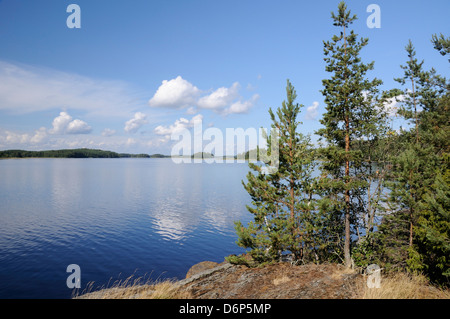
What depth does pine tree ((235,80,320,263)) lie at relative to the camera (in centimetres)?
1664

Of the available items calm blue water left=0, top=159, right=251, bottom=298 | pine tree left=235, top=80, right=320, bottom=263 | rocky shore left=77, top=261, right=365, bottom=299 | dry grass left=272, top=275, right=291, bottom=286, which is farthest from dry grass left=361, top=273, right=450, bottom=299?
calm blue water left=0, top=159, right=251, bottom=298

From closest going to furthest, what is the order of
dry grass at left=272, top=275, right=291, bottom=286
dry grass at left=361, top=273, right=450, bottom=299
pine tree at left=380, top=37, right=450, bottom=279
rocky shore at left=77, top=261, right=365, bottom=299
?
dry grass at left=361, top=273, right=450, bottom=299
rocky shore at left=77, top=261, right=365, bottom=299
dry grass at left=272, top=275, right=291, bottom=286
pine tree at left=380, top=37, right=450, bottom=279

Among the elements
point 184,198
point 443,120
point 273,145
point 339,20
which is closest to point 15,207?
point 184,198

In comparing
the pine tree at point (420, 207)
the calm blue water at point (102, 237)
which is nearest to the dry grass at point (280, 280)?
the pine tree at point (420, 207)

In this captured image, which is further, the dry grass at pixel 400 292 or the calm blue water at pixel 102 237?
the calm blue water at pixel 102 237

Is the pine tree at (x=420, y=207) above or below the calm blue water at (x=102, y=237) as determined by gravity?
above

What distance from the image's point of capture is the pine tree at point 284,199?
1664cm

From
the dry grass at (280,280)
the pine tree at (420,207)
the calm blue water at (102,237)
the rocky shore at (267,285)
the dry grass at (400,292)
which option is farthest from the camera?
the calm blue water at (102,237)

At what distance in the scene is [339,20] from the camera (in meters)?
21.5

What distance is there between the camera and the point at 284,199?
58.9 ft

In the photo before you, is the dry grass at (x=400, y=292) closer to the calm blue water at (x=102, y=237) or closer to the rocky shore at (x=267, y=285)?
the rocky shore at (x=267, y=285)

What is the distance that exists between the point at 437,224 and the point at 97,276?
28.2 meters

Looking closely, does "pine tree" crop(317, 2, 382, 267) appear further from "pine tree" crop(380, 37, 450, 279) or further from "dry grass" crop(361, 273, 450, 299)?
"dry grass" crop(361, 273, 450, 299)
